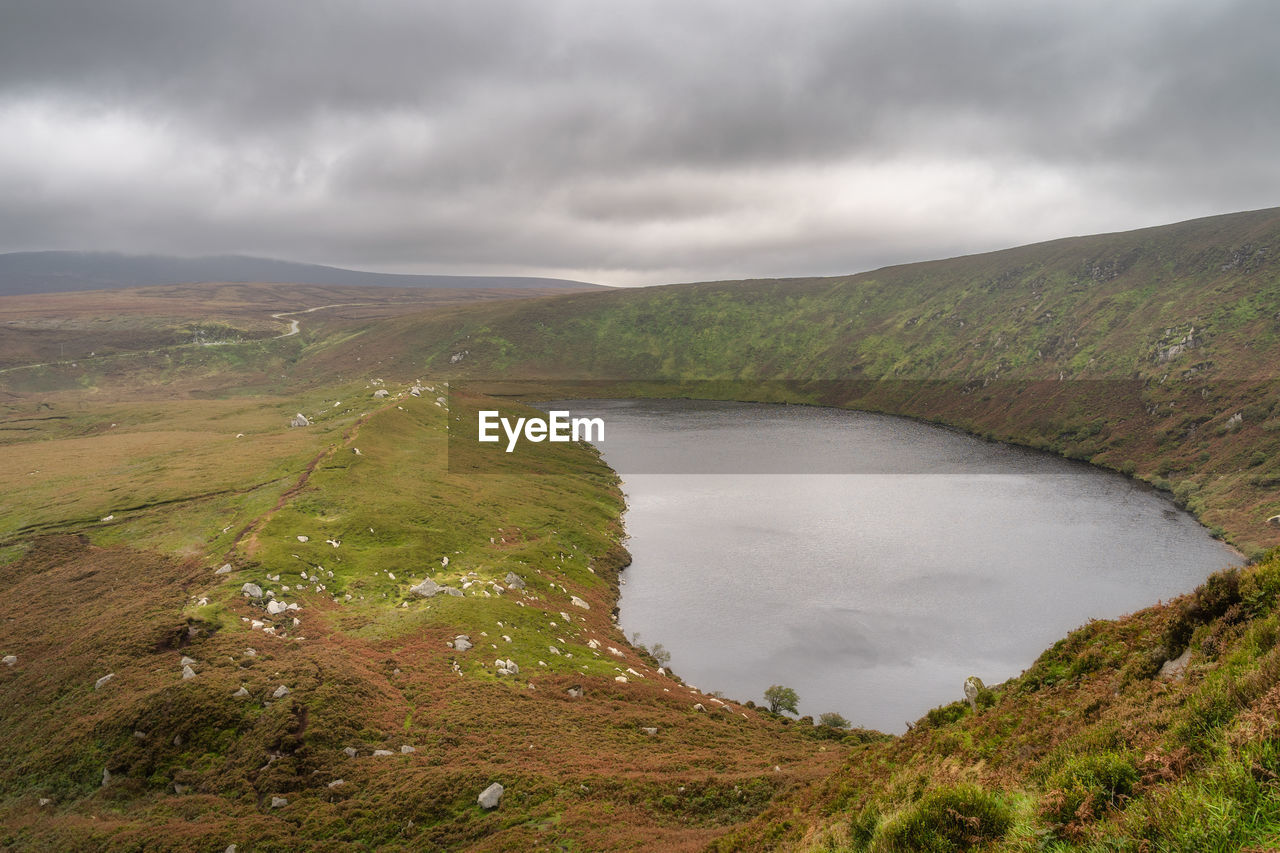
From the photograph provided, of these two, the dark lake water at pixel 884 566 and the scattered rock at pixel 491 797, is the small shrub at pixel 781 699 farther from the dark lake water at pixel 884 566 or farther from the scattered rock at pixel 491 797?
the scattered rock at pixel 491 797

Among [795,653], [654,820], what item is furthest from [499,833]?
[795,653]

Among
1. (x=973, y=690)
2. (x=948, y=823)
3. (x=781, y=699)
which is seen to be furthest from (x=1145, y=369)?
(x=948, y=823)

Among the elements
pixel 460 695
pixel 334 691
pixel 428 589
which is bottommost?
pixel 460 695

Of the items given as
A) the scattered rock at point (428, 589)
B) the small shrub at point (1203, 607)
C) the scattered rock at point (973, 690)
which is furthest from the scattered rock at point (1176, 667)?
the scattered rock at point (428, 589)

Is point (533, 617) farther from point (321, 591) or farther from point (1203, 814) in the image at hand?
point (1203, 814)

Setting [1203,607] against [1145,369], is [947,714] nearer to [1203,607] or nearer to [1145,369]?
[1203,607]

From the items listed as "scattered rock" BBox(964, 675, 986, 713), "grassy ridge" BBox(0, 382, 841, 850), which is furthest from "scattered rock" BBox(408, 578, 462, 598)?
"scattered rock" BBox(964, 675, 986, 713)

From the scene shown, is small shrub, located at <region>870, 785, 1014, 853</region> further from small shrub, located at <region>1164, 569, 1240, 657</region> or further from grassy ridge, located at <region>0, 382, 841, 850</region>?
grassy ridge, located at <region>0, 382, 841, 850</region>
